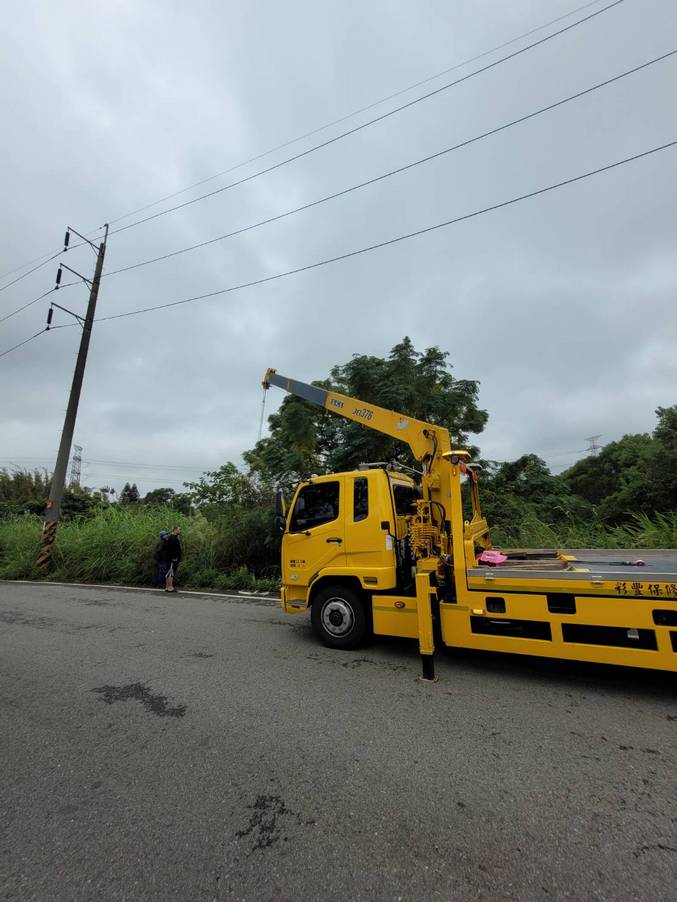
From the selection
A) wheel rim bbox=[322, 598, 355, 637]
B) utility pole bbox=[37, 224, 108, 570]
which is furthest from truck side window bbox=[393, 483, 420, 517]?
utility pole bbox=[37, 224, 108, 570]

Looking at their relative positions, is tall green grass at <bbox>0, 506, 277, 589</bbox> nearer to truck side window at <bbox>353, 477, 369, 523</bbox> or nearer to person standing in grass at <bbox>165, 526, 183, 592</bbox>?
person standing in grass at <bbox>165, 526, 183, 592</bbox>

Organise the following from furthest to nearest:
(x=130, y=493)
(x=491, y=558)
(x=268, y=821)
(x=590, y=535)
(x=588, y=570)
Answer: (x=130, y=493)
(x=590, y=535)
(x=491, y=558)
(x=588, y=570)
(x=268, y=821)

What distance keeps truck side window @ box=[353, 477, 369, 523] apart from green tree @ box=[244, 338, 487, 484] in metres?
5.67

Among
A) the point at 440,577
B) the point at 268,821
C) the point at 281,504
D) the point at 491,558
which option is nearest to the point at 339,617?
the point at 440,577

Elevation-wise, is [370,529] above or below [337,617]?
above

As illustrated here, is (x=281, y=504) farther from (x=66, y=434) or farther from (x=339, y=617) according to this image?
(x=66, y=434)

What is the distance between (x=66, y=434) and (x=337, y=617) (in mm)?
13767

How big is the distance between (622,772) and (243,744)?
258 cm

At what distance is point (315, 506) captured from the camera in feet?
19.9

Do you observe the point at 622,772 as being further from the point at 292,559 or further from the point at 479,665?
the point at 292,559

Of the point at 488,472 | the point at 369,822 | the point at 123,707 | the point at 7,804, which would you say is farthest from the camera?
the point at 488,472

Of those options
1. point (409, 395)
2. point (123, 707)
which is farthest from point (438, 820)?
point (409, 395)

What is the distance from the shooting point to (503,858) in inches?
85.7

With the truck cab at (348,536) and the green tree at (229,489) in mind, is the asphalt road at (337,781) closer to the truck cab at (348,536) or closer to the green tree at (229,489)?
the truck cab at (348,536)
